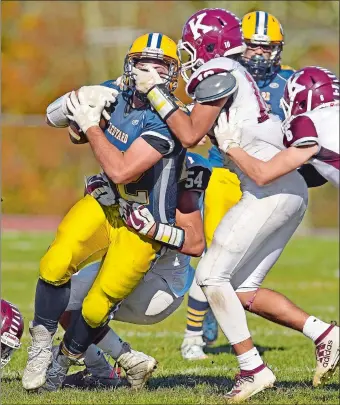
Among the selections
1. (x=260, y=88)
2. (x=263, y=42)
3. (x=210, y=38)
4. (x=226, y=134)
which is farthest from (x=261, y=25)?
(x=226, y=134)

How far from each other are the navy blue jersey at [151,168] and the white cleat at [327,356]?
3.11 ft

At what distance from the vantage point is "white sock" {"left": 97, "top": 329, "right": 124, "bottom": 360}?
525 cm

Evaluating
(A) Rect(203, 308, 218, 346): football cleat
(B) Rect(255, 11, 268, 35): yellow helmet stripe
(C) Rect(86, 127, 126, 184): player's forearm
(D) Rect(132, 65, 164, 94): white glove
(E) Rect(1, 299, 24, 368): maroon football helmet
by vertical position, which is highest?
(D) Rect(132, 65, 164, 94): white glove

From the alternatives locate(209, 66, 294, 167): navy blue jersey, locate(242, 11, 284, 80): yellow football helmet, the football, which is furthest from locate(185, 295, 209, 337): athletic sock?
the football

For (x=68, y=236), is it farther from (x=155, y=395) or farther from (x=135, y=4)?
(x=135, y=4)

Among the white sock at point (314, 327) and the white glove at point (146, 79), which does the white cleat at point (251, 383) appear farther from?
the white glove at point (146, 79)

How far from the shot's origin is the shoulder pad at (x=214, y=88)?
4.66 meters

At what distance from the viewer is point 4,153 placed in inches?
778

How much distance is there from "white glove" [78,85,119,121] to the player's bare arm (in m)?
0.63

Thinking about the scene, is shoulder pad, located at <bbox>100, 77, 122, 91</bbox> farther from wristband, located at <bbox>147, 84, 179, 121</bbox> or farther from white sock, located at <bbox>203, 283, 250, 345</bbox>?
white sock, located at <bbox>203, 283, 250, 345</bbox>

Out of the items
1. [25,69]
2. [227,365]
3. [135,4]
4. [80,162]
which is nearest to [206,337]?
[227,365]

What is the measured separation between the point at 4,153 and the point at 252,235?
50.6ft

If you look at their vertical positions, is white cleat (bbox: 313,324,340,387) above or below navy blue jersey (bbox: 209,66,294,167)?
below

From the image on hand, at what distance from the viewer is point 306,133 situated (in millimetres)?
4516
